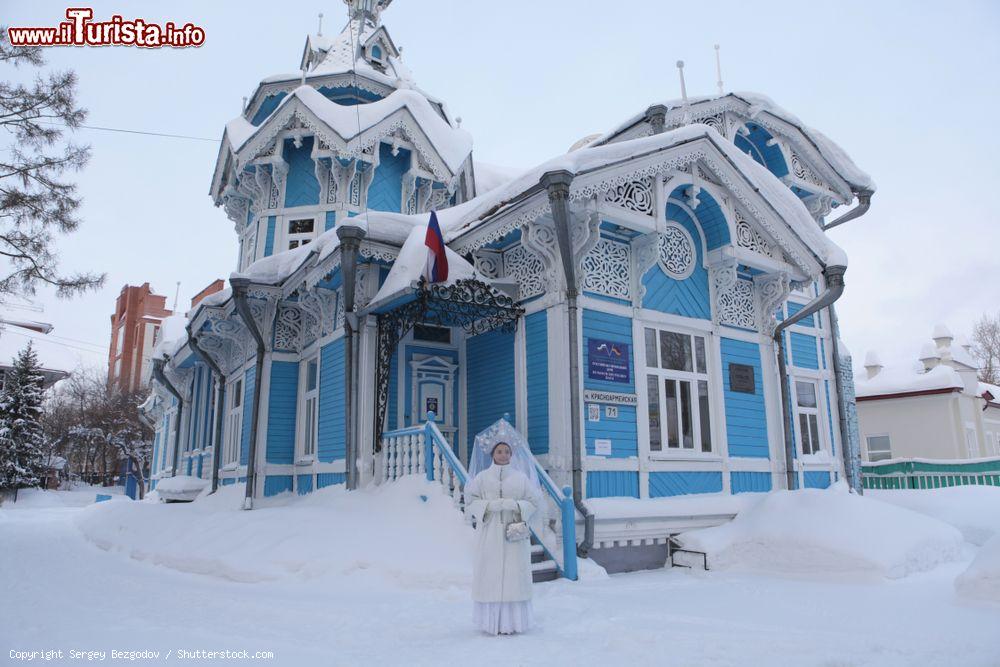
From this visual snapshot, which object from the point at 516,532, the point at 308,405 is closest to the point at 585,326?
the point at 516,532

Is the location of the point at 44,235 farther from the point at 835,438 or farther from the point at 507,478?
the point at 835,438

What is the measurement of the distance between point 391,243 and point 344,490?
11.4ft

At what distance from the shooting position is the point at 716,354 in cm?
1046

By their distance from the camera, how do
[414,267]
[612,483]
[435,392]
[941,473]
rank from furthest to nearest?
[941,473], [435,392], [612,483], [414,267]

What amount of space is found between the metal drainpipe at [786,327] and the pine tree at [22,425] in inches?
1367

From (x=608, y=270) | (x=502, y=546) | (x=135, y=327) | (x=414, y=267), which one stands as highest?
(x=135, y=327)

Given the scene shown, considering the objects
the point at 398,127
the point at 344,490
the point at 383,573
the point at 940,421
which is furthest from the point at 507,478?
the point at 940,421

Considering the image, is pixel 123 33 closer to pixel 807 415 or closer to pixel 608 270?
pixel 608 270

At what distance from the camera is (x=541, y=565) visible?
23.8ft

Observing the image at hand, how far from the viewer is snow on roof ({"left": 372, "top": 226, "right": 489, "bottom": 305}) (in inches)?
330

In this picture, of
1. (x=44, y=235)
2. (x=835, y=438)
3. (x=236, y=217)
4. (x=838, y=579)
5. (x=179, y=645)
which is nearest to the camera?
(x=179, y=645)

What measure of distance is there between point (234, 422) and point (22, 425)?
26.6 m

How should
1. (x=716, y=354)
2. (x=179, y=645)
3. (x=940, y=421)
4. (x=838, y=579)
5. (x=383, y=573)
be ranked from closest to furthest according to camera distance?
(x=179, y=645) < (x=383, y=573) < (x=838, y=579) < (x=716, y=354) < (x=940, y=421)

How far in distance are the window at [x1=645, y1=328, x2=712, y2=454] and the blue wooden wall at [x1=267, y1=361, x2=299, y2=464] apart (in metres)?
6.22
